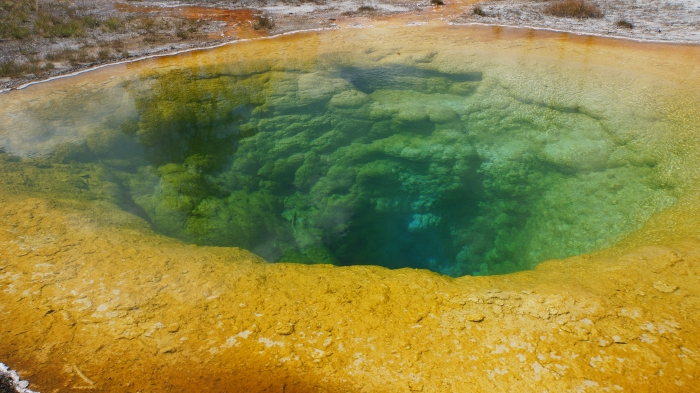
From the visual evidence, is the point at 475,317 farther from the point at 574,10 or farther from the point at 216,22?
the point at 216,22

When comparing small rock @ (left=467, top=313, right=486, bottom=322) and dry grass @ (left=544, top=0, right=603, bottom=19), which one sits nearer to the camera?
small rock @ (left=467, top=313, right=486, bottom=322)

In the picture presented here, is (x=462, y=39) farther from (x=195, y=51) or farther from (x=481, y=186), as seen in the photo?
(x=195, y=51)

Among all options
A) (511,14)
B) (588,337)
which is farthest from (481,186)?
(511,14)

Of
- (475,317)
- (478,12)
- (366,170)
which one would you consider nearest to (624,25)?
(478,12)

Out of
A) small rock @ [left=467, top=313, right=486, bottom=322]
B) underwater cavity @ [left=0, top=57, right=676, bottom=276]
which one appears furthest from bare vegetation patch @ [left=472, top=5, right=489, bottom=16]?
small rock @ [left=467, top=313, right=486, bottom=322]

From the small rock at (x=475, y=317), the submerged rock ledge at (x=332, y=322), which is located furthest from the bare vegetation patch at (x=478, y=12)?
the small rock at (x=475, y=317)

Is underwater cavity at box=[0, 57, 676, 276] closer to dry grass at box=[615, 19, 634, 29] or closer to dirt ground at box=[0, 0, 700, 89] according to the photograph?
dirt ground at box=[0, 0, 700, 89]
